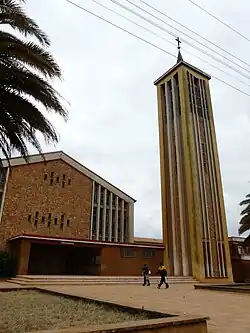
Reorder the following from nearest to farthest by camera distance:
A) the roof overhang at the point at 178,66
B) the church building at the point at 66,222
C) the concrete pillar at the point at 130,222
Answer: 1. the church building at the point at 66,222
2. the roof overhang at the point at 178,66
3. the concrete pillar at the point at 130,222

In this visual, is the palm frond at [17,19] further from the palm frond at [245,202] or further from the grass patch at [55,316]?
the palm frond at [245,202]

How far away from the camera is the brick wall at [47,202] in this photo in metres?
25.0

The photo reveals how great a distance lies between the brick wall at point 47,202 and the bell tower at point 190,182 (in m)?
8.00

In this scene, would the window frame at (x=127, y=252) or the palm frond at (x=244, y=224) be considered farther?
the window frame at (x=127, y=252)

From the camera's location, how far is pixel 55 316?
578 centimetres

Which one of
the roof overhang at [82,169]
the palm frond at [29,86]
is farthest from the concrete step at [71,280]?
the palm frond at [29,86]

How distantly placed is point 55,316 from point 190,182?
69.2ft

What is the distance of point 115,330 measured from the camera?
368 centimetres

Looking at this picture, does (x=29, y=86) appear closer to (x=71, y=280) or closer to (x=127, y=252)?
(x=71, y=280)

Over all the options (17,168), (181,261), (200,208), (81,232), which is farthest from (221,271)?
(17,168)

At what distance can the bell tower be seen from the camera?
24.9m

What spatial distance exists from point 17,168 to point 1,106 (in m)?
21.0

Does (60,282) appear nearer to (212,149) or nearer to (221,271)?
(221,271)

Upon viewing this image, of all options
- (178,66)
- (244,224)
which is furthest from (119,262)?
(178,66)
